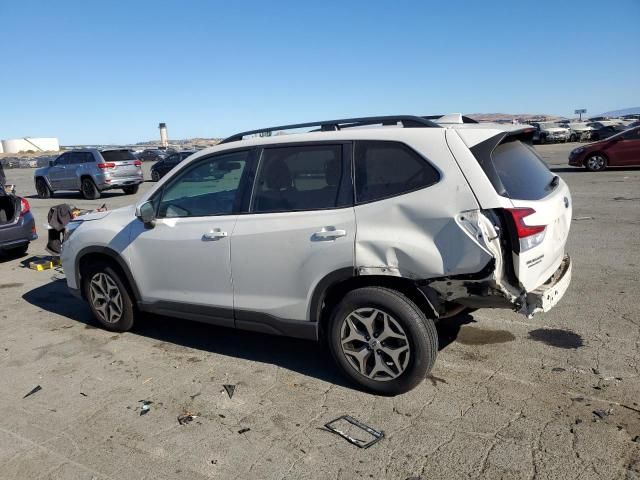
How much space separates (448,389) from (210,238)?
2076mm

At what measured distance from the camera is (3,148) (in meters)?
105

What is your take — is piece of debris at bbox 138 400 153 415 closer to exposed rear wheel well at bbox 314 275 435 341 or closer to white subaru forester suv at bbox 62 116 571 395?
white subaru forester suv at bbox 62 116 571 395

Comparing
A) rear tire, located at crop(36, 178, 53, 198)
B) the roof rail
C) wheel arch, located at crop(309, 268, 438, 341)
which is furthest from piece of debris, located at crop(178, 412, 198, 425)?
rear tire, located at crop(36, 178, 53, 198)

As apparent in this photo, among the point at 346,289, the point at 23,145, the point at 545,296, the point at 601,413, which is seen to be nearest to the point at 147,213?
the point at 346,289

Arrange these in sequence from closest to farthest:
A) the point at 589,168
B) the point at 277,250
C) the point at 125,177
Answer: the point at 277,250 → the point at 589,168 → the point at 125,177

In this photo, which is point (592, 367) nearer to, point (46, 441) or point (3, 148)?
point (46, 441)

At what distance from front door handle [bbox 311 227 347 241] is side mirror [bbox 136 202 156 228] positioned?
1.58 metres

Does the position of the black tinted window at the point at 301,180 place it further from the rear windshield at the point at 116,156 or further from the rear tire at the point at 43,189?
the rear tire at the point at 43,189

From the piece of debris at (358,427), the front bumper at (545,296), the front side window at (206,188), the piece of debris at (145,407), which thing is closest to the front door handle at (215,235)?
the front side window at (206,188)

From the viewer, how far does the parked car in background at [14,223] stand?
8391 millimetres

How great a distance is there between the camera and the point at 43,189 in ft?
69.2

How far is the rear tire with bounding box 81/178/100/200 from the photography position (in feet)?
62.3

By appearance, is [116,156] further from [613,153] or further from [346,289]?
[346,289]


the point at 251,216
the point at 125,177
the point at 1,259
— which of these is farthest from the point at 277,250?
the point at 125,177
